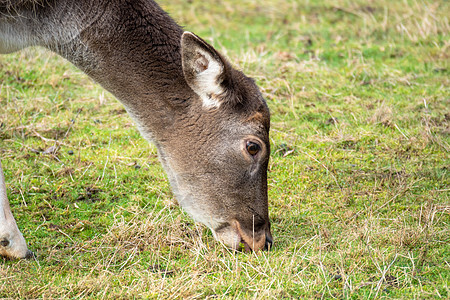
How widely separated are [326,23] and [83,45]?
7.89 meters

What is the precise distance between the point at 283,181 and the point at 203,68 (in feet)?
6.54

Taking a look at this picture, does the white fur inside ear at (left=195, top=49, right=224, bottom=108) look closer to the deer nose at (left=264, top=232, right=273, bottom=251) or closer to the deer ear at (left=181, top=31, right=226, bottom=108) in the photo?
the deer ear at (left=181, top=31, right=226, bottom=108)

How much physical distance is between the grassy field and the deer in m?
0.35

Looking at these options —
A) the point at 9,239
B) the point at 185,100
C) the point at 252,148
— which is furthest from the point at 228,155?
the point at 9,239

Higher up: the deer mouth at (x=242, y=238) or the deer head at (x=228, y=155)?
the deer head at (x=228, y=155)

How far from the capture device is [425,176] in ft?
21.0

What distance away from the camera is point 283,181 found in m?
6.38

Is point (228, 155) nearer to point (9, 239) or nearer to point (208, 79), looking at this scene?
point (208, 79)

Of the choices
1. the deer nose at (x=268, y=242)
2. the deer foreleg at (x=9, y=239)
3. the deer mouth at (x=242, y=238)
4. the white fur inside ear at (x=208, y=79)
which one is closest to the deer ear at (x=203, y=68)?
the white fur inside ear at (x=208, y=79)

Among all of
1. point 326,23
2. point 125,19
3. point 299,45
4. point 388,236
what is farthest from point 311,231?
point 326,23

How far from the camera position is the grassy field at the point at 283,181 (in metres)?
4.41

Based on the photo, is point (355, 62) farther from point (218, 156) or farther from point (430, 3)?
point (218, 156)

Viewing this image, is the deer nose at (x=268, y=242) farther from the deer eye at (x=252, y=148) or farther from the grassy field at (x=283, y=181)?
the deer eye at (x=252, y=148)

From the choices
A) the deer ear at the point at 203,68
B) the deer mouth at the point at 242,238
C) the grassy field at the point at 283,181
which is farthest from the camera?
the deer mouth at the point at 242,238
